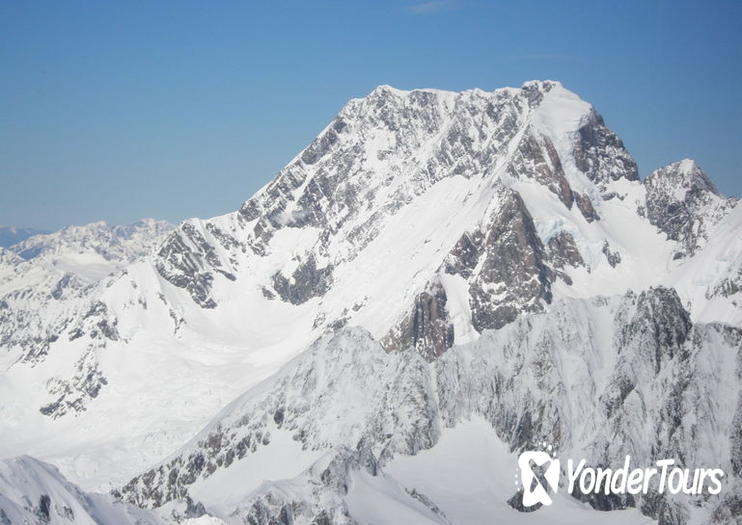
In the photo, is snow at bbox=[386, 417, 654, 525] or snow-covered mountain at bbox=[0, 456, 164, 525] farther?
snow at bbox=[386, 417, 654, 525]

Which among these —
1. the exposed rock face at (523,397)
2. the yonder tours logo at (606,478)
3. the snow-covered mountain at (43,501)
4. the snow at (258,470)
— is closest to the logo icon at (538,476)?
the yonder tours logo at (606,478)

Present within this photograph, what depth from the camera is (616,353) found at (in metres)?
168

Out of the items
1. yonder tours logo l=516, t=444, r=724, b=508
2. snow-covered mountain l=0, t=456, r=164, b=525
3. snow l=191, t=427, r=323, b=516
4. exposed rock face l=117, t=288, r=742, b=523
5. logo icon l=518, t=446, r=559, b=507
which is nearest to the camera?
snow-covered mountain l=0, t=456, r=164, b=525

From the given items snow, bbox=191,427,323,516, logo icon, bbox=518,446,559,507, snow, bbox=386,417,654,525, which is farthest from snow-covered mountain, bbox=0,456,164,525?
logo icon, bbox=518,446,559,507

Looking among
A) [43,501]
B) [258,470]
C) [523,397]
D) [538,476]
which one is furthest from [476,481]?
[43,501]

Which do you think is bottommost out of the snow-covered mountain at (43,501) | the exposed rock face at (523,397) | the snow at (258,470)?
the snow-covered mountain at (43,501)

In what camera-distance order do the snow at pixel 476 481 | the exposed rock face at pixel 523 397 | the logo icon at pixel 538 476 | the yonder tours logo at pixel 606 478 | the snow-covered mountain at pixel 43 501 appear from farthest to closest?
the logo icon at pixel 538 476 < the snow at pixel 476 481 < the exposed rock face at pixel 523 397 < the yonder tours logo at pixel 606 478 < the snow-covered mountain at pixel 43 501

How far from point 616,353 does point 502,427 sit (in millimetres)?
19544

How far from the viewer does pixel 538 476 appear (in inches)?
6132

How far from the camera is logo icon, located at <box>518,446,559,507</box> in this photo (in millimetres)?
150375

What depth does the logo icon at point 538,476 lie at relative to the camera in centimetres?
15038

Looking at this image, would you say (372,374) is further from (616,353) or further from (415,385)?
(616,353)

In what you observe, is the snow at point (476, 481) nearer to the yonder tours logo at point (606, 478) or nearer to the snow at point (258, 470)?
the yonder tours logo at point (606, 478)

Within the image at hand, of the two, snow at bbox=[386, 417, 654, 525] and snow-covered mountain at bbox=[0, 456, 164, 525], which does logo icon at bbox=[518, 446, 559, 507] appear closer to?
snow at bbox=[386, 417, 654, 525]
